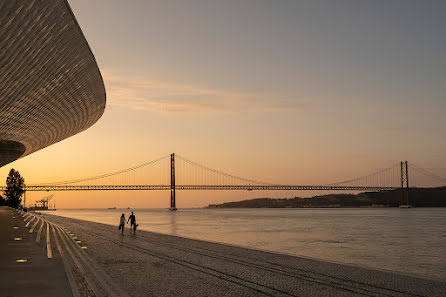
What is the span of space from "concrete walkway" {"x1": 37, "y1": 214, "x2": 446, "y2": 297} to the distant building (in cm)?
907

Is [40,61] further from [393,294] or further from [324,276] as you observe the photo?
[393,294]

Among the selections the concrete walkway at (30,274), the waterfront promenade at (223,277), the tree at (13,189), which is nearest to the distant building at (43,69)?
the concrete walkway at (30,274)

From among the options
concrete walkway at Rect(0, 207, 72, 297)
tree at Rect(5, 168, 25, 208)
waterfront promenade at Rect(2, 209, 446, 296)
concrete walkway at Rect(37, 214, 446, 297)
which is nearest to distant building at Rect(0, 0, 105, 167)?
concrete walkway at Rect(0, 207, 72, 297)

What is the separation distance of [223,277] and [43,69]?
1490 cm

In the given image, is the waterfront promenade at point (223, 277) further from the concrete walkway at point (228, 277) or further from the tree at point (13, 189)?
the tree at point (13, 189)

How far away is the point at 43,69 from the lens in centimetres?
2295

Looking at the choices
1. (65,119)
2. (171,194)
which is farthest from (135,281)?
(171,194)

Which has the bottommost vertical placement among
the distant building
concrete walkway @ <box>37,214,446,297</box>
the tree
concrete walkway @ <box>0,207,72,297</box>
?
concrete walkway @ <box>37,214,446,297</box>

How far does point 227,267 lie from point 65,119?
102 feet

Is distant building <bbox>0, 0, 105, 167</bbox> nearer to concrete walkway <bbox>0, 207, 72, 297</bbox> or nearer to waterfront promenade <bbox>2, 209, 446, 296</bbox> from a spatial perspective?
concrete walkway <bbox>0, 207, 72, 297</bbox>

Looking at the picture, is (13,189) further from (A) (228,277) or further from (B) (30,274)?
(A) (228,277)

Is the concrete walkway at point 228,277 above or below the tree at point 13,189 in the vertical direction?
below

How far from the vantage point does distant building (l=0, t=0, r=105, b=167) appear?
643 inches

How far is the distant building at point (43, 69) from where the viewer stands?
1634 cm
